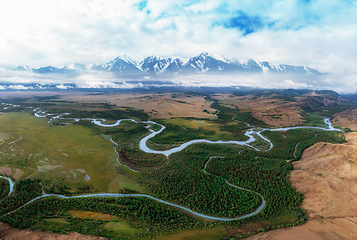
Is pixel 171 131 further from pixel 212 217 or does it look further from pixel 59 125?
pixel 59 125

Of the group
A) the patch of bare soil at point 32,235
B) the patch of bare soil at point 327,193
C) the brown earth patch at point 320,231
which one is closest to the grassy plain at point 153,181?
the patch of bare soil at point 32,235

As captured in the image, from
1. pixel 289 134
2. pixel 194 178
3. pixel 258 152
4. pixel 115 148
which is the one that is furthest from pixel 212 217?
pixel 289 134

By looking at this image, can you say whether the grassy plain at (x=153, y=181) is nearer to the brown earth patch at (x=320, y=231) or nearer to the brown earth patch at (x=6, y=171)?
the brown earth patch at (x=6, y=171)

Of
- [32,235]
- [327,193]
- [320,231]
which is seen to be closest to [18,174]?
[32,235]

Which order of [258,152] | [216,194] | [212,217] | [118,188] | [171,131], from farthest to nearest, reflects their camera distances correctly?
[171,131] → [258,152] → [118,188] → [216,194] → [212,217]

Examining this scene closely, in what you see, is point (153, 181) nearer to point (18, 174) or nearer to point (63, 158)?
point (63, 158)
